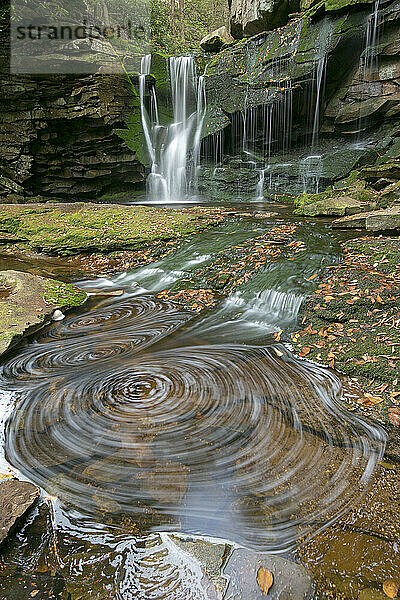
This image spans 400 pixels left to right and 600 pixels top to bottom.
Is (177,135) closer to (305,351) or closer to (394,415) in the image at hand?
(305,351)

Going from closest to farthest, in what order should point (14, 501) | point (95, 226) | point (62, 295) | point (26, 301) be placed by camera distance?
1. point (14, 501)
2. point (26, 301)
3. point (62, 295)
4. point (95, 226)

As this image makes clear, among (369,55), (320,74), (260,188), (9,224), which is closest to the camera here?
(9,224)

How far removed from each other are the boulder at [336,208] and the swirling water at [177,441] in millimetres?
5012

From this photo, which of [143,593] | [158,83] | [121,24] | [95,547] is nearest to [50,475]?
[95,547]

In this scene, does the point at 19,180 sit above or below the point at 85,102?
below

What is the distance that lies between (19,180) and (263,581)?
1674 cm

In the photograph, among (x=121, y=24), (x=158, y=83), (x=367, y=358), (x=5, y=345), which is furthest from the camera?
(x=121, y=24)

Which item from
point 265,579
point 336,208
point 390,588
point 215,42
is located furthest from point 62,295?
point 215,42

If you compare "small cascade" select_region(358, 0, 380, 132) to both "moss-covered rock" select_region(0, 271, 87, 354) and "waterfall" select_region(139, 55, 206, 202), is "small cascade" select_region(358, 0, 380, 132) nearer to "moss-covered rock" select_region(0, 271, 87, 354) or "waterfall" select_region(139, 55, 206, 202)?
"waterfall" select_region(139, 55, 206, 202)

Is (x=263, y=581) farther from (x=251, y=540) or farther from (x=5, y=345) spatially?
(x=5, y=345)

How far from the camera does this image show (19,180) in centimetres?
1508

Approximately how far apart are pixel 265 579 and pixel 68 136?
1682cm

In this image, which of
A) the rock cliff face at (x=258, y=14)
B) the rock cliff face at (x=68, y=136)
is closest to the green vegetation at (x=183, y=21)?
the rock cliff face at (x=258, y=14)

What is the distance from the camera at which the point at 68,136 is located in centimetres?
→ 1518
